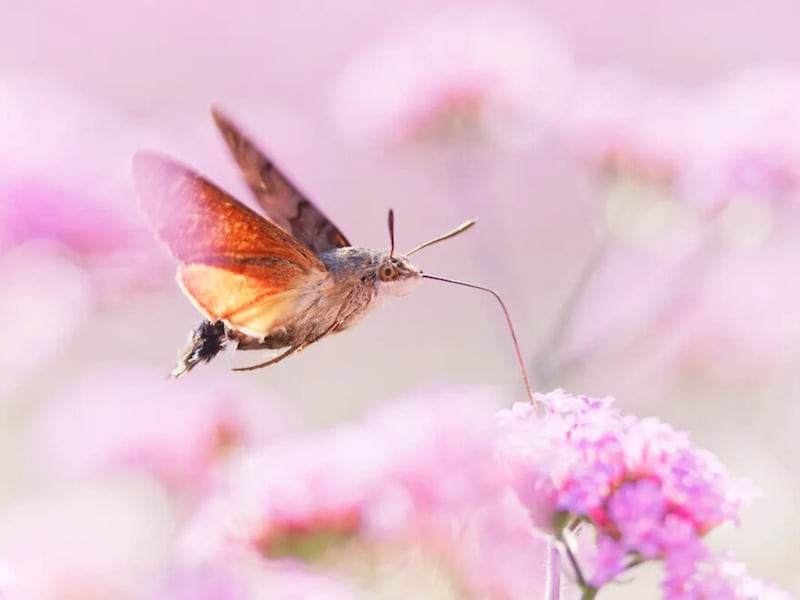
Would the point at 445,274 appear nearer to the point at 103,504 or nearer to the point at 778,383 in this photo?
the point at 778,383

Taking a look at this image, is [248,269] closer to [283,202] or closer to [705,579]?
[283,202]

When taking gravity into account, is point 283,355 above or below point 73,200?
below

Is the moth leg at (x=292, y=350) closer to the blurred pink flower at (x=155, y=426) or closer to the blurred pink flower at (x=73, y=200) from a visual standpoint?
the blurred pink flower at (x=73, y=200)

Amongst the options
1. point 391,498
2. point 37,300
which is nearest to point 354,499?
point 391,498

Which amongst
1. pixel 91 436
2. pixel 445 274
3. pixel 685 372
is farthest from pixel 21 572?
pixel 445 274

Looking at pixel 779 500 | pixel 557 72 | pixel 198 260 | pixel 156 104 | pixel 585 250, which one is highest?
pixel 198 260

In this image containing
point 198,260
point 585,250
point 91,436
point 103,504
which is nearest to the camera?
point 198,260

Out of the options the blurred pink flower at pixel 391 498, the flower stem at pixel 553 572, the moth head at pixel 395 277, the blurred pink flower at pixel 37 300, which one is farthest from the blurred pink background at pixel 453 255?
the flower stem at pixel 553 572
